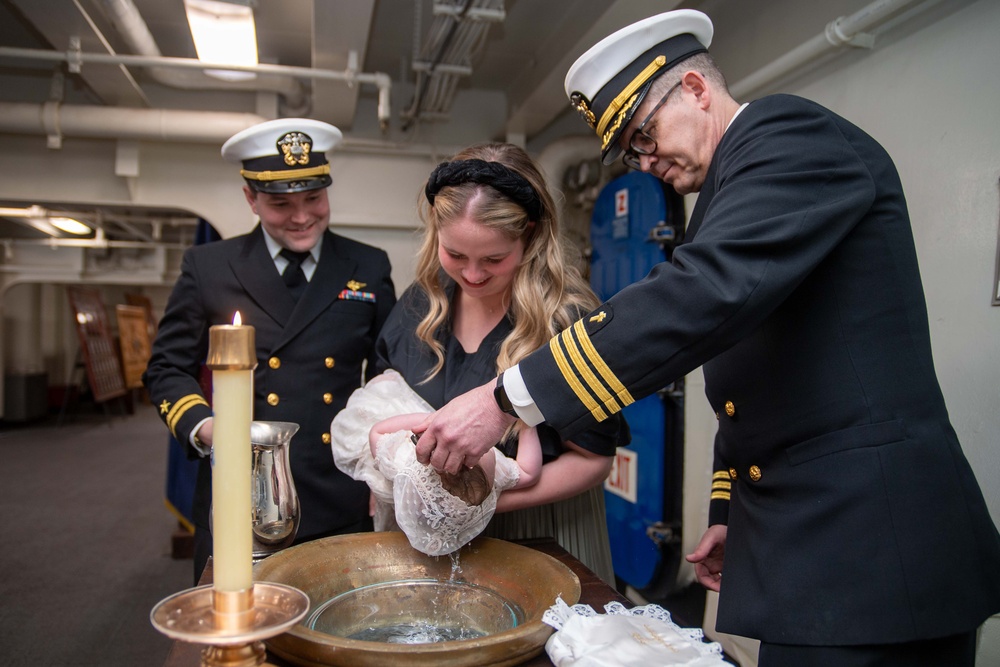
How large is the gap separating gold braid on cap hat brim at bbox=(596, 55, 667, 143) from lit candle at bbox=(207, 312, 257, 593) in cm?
87

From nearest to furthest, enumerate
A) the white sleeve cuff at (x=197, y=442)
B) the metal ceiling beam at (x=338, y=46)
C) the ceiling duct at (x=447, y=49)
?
the white sleeve cuff at (x=197, y=442)
the ceiling duct at (x=447, y=49)
the metal ceiling beam at (x=338, y=46)

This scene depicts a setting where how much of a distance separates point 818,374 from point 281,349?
1534 millimetres

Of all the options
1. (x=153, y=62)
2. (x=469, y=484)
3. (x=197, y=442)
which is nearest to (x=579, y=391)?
(x=469, y=484)

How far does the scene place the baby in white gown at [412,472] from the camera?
1085mm

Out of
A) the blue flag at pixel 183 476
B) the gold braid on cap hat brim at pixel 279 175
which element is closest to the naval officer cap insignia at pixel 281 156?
the gold braid on cap hat brim at pixel 279 175

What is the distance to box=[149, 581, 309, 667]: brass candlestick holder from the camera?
53 cm

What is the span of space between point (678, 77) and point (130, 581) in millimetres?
4544

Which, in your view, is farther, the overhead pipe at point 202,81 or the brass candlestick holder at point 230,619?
the overhead pipe at point 202,81

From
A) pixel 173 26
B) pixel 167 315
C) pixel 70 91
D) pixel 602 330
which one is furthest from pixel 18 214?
pixel 602 330

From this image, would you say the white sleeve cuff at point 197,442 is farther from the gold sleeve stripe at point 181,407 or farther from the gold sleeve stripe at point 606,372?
the gold sleeve stripe at point 606,372

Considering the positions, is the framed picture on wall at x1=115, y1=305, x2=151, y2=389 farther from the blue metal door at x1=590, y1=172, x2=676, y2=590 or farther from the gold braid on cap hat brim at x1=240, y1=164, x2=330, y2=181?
the gold braid on cap hat brim at x1=240, y1=164, x2=330, y2=181

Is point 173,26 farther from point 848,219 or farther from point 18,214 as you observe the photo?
point 18,214

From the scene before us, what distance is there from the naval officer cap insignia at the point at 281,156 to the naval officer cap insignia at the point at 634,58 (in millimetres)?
1102

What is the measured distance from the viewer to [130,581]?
4.36 metres
